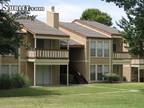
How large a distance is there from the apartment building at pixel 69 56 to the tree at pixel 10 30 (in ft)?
118

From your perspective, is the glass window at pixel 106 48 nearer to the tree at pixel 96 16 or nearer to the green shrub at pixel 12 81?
the green shrub at pixel 12 81

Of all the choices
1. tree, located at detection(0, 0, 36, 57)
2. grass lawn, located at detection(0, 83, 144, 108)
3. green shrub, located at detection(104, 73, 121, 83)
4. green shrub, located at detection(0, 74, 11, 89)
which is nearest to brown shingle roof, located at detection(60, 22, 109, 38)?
green shrub, located at detection(104, 73, 121, 83)

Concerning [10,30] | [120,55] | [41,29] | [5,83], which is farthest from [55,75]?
[10,30]

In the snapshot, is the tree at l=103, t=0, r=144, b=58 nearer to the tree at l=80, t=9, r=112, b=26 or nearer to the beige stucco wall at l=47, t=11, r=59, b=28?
the beige stucco wall at l=47, t=11, r=59, b=28

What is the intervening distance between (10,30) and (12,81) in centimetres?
3388

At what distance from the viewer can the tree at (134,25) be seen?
42.1 meters

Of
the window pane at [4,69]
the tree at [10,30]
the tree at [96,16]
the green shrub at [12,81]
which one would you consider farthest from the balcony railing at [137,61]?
the tree at [10,30]

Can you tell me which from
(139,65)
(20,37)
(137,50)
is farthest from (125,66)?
(20,37)

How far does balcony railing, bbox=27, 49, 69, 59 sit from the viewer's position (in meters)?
51.4

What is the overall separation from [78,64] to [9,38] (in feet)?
160

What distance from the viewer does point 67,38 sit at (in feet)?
180

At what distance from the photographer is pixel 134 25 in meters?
44.8

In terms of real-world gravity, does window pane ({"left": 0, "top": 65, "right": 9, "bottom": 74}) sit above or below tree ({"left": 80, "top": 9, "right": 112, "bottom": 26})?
below

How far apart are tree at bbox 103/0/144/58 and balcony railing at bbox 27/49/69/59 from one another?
9.78 m
